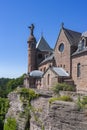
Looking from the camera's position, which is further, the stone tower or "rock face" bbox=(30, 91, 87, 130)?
the stone tower

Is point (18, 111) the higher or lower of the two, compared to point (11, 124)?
higher

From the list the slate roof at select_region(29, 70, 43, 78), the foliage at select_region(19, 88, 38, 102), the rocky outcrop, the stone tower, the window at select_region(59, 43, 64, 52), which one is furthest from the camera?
the stone tower

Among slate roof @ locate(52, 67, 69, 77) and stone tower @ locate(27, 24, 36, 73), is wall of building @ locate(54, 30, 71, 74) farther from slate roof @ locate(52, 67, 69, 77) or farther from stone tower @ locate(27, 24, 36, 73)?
stone tower @ locate(27, 24, 36, 73)

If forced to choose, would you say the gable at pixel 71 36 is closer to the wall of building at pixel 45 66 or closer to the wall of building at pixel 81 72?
the wall of building at pixel 81 72

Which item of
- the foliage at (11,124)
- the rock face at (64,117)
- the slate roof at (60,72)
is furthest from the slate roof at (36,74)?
the rock face at (64,117)

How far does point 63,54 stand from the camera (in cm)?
4716

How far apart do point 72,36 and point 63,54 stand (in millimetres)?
3698

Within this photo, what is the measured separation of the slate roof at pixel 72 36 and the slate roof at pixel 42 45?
14.8m

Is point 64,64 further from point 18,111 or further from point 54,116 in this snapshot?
point 54,116

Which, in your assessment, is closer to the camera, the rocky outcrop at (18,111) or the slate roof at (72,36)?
the rocky outcrop at (18,111)

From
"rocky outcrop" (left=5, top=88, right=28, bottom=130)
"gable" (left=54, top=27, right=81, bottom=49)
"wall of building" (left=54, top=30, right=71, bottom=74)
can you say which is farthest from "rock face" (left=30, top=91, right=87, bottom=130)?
"gable" (left=54, top=27, right=81, bottom=49)

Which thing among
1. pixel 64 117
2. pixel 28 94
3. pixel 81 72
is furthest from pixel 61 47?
pixel 64 117

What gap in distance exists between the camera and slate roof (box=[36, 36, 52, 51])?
63.0 metres

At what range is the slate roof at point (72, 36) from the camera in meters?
45.9
